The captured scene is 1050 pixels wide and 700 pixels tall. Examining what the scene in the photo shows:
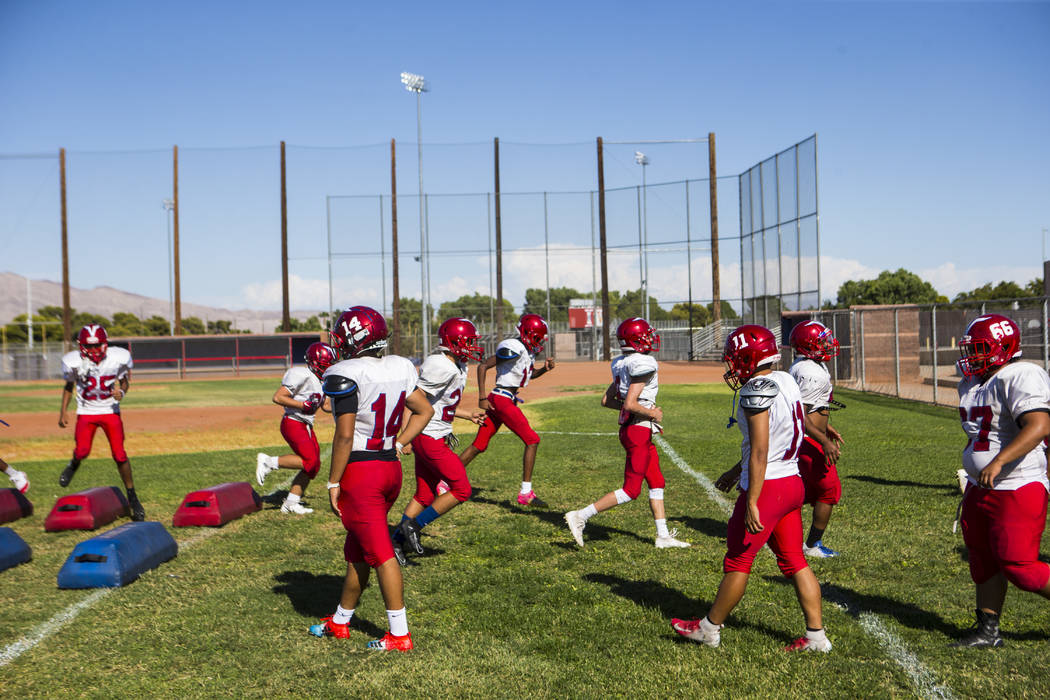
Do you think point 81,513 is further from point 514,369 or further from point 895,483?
point 895,483

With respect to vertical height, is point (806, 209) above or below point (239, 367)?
above

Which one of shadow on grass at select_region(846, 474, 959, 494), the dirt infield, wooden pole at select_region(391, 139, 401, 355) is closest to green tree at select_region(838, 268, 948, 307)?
wooden pole at select_region(391, 139, 401, 355)

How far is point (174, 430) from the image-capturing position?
18.5m

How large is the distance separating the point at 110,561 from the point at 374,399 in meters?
3.01

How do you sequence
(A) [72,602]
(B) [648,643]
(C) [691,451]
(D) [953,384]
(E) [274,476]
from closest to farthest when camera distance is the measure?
(B) [648,643] → (A) [72,602] → (E) [274,476] → (C) [691,451] → (D) [953,384]

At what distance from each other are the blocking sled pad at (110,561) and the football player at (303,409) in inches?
95.0

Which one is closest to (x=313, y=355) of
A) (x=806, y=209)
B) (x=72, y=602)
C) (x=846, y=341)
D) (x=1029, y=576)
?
(x=72, y=602)

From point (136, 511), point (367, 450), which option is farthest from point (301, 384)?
point (367, 450)

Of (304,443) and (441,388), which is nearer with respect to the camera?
(441,388)

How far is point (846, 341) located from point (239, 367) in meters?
31.6

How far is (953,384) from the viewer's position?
24656mm

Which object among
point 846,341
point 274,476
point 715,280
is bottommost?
point 274,476

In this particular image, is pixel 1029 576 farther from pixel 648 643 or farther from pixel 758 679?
pixel 648 643

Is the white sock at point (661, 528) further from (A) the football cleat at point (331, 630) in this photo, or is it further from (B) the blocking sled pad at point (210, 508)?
(B) the blocking sled pad at point (210, 508)
